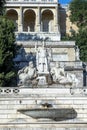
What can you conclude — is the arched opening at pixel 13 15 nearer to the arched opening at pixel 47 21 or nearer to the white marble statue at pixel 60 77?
the arched opening at pixel 47 21

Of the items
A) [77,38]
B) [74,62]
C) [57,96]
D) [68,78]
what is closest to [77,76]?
[74,62]

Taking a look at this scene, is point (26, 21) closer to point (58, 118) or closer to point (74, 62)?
point (74, 62)

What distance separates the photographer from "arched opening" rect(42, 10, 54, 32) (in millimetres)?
58769

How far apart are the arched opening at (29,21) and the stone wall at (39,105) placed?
29375 millimetres

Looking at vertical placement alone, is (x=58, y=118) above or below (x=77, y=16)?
below

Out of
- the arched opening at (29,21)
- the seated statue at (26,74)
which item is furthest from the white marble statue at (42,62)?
the arched opening at (29,21)

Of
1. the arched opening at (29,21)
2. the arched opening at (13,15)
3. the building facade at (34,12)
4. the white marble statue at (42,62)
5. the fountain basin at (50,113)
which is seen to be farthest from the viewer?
the arched opening at (29,21)

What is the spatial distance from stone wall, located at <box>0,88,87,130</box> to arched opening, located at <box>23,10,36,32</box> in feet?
96.4

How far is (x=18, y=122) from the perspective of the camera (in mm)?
28125

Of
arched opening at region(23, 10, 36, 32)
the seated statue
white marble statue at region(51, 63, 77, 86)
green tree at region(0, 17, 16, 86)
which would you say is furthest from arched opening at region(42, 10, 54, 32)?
Answer: the seated statue

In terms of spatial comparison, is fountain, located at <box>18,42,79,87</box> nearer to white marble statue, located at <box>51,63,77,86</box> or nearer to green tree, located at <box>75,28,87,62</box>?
white marble statue, located at <box>51,63,77,86</box>

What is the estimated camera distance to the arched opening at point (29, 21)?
2311 inches

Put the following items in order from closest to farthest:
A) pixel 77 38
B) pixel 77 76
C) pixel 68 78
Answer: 1. pixel 68 78
2. pixel 77 76
3. pixel 77 38

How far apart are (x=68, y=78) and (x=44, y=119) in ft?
16.4
